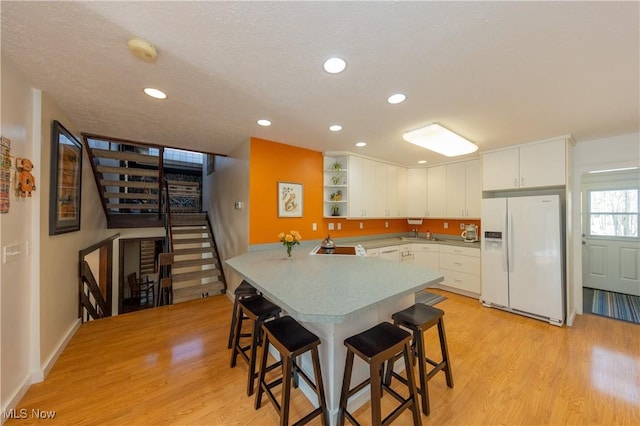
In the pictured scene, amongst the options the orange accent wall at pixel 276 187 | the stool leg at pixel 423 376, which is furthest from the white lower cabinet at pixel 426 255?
the stool leg at pixel 423 376

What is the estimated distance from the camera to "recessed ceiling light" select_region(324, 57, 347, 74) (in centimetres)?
157

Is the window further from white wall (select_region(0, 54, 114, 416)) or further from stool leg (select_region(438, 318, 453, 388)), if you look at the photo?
white wall (select_region(0, 54, 114, 416))

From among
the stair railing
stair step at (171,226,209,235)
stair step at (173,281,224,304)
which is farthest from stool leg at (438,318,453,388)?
stair step at (171,226,209,235)

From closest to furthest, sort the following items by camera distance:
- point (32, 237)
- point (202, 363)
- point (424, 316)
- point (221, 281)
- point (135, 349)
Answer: point (424, 316)
point (32, 237)
point (202, 363)
point (135, 349)
point (221, 281)

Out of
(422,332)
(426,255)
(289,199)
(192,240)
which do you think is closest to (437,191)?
(426,255)

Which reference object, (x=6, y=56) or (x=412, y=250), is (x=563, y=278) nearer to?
(x=412, y=250)

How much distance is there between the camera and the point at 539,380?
1988 mm

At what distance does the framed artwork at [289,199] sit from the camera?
3484mm

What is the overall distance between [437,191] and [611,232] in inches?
114

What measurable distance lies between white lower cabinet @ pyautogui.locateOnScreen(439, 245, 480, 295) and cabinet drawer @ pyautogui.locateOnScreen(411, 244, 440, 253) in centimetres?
8

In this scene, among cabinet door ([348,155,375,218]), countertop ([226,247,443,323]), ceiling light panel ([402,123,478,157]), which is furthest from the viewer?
cabinet door ([348,155,375,218])

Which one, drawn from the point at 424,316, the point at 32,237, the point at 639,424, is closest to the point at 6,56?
the point at 32,237

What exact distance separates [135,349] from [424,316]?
285 cm

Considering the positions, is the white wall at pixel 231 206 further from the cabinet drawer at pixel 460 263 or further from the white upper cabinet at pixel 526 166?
the white upper cabinet at pixel 526 166
